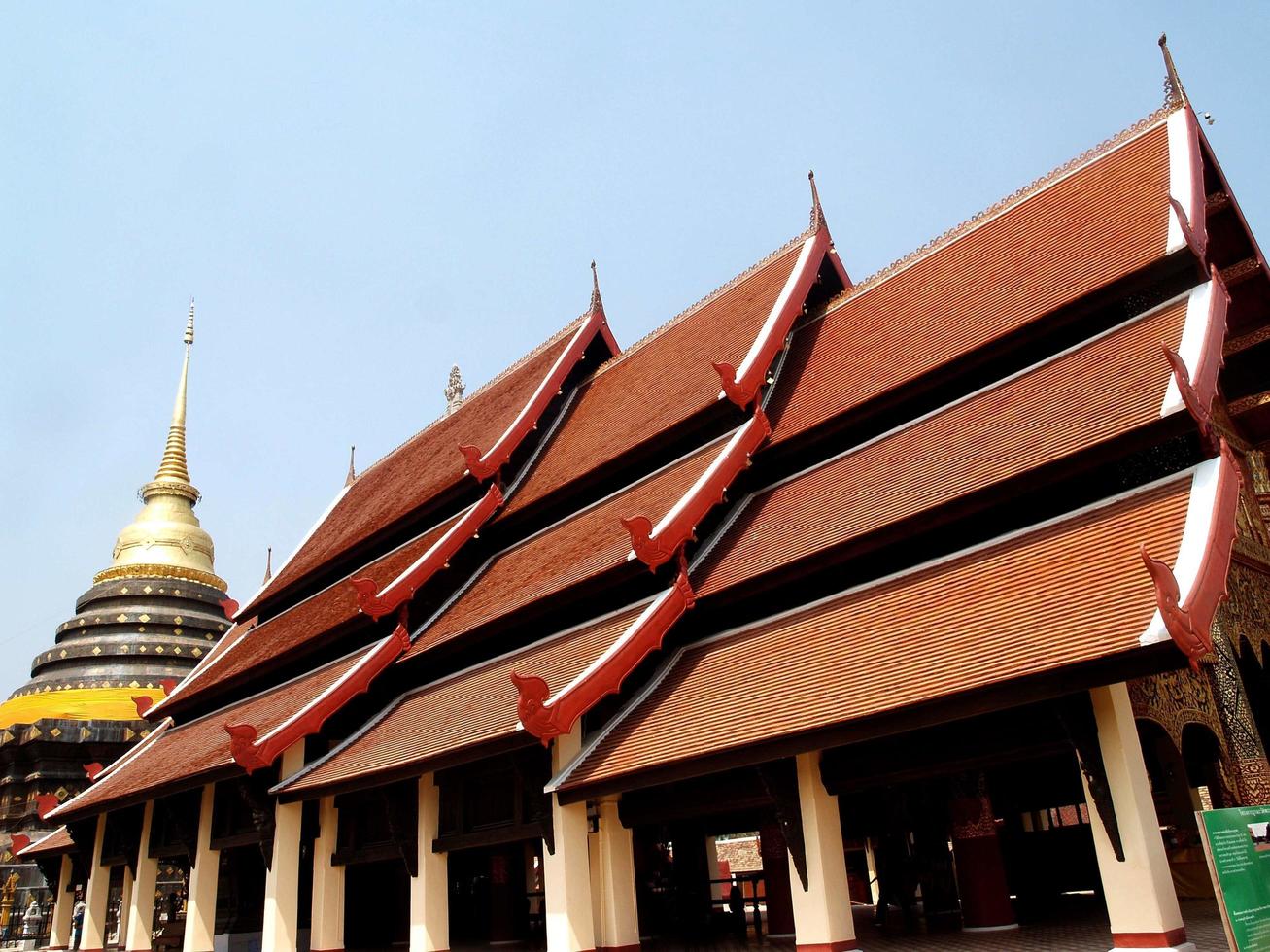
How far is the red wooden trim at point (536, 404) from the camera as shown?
534 inches

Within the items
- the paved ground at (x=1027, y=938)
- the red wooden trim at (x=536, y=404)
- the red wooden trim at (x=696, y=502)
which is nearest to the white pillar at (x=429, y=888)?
the paved ground at (x=1027, y=938)

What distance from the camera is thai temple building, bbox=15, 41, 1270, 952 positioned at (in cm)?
718

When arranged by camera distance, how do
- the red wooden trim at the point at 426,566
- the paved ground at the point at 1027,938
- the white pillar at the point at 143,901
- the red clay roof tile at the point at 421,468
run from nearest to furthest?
the paved ground at the point at 1027,938 < the red wooden trim at the point at 426,566 < the white pillar at the point at 143,901 < the red clay roof tile at the point at 421,468

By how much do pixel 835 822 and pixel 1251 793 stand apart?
2.96 metres

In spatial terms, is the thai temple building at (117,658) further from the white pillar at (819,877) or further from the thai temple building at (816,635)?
the white pillar at (819,877)

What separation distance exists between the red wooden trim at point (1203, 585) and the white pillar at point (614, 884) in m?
5.06

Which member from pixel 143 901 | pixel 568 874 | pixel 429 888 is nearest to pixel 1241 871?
pixel 568 874

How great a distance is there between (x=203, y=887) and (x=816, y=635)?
834 centimetres

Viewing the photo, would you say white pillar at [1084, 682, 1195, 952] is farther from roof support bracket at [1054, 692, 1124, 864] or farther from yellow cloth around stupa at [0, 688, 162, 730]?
yellow cloth around stupa at [0, 688, 162, 730]

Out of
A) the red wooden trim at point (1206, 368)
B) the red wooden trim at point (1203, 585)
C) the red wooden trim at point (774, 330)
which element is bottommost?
the red wooden trim at point (1203, 585)

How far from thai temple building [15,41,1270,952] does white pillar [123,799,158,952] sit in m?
0.06

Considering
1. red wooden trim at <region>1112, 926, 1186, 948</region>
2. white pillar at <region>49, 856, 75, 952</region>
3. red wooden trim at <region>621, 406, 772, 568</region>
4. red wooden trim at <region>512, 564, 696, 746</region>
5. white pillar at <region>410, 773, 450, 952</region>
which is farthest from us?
white pillar at <region>49, 856, 75, 952</region>

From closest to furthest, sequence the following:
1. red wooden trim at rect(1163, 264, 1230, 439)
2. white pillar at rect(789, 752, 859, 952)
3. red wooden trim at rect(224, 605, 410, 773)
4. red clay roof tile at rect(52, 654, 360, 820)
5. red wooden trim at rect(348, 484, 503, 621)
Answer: red wooden trim at rect(1163, 264, 1230, 439), white pillar at rect(789, 752, 859, 952), red wooden trim at rect(224, 605, 410, 773), red wooden trim at rect(348, 484, 503, 621), red clay roof tile at rect(52, 654, 360, 820)

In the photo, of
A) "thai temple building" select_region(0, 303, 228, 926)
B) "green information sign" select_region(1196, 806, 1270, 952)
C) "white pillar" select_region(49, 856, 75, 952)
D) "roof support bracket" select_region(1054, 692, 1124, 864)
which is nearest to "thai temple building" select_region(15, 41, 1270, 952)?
"roof support bracket" select_region(1054, 692, 1124, 864)
